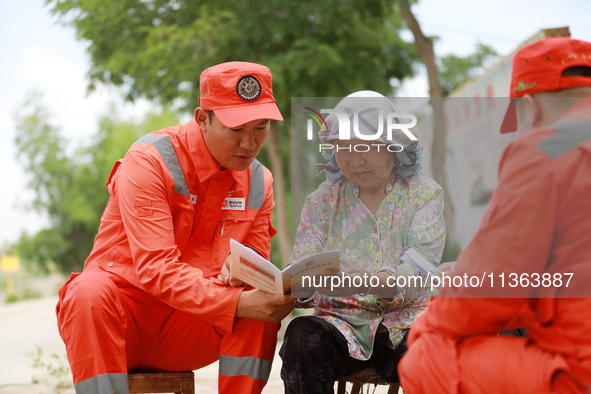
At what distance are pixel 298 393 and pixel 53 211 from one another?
23729 mm

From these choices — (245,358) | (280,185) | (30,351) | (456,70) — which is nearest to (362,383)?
(245,358)

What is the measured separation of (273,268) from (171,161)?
748 millimetres

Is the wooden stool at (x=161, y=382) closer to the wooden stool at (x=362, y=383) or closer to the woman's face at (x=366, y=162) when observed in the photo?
the wooden stool at (x=362, y=383)

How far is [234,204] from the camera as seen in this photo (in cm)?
266

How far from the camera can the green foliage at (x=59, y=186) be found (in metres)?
23.1

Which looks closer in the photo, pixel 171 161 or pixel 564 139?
pixel 564 139

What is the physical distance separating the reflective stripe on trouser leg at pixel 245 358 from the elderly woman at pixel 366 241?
0.19m

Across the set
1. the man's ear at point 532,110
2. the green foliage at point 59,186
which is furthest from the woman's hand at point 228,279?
the green foliage at point 59,186

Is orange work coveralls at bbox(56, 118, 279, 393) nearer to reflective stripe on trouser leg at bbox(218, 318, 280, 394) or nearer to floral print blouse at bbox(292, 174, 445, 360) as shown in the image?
reflective stripe on trouser leg at bbox(218, 318, 280, 394)

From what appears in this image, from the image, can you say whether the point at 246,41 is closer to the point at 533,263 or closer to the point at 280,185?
the point at 280,185

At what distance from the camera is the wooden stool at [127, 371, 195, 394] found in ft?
7.71

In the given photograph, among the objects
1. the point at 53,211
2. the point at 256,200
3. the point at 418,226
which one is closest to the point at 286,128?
the point at 256,200

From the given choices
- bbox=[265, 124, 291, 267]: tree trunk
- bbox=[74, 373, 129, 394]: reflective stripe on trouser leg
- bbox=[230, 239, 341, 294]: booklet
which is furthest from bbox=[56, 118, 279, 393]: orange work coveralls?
bbox=[265, 124, 291, 267]: tree trunk

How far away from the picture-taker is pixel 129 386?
235 cm
